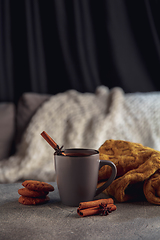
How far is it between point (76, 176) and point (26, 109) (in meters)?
1.06

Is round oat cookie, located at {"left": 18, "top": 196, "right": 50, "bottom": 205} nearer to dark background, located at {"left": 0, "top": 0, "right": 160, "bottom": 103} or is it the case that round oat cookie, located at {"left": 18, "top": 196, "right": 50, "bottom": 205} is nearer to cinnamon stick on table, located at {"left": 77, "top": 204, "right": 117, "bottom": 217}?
cinnamon stick on table, located at {"left": 77, "top": 204, "right": 117, "bottom": 217}

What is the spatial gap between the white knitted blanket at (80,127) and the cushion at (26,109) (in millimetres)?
76

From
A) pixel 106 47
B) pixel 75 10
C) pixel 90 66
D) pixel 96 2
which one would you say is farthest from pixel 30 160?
pixel 96 2

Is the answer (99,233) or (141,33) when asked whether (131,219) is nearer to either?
(99,233)

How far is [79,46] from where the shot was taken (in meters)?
1.79

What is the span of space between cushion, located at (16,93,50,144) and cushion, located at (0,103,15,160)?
38 mm

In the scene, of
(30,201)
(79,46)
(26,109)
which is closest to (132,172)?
(30,201)

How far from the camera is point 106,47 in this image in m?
1.82

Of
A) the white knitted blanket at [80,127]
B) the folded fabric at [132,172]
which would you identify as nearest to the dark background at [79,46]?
the white knitted blanket at [80,127]

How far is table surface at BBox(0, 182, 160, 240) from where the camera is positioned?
420mm

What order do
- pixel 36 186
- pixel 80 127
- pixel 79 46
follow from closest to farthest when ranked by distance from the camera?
1. pixel 36 186
2. pixel 80 127
3. pixel 79 46

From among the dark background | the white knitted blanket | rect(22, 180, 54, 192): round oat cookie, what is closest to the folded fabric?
rect(22, 180, 54, 192): round oat cookie

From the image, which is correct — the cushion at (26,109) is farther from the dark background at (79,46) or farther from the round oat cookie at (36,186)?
the round oat cookie at (36,186)

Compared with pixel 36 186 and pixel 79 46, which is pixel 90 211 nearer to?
pixel 36 186
